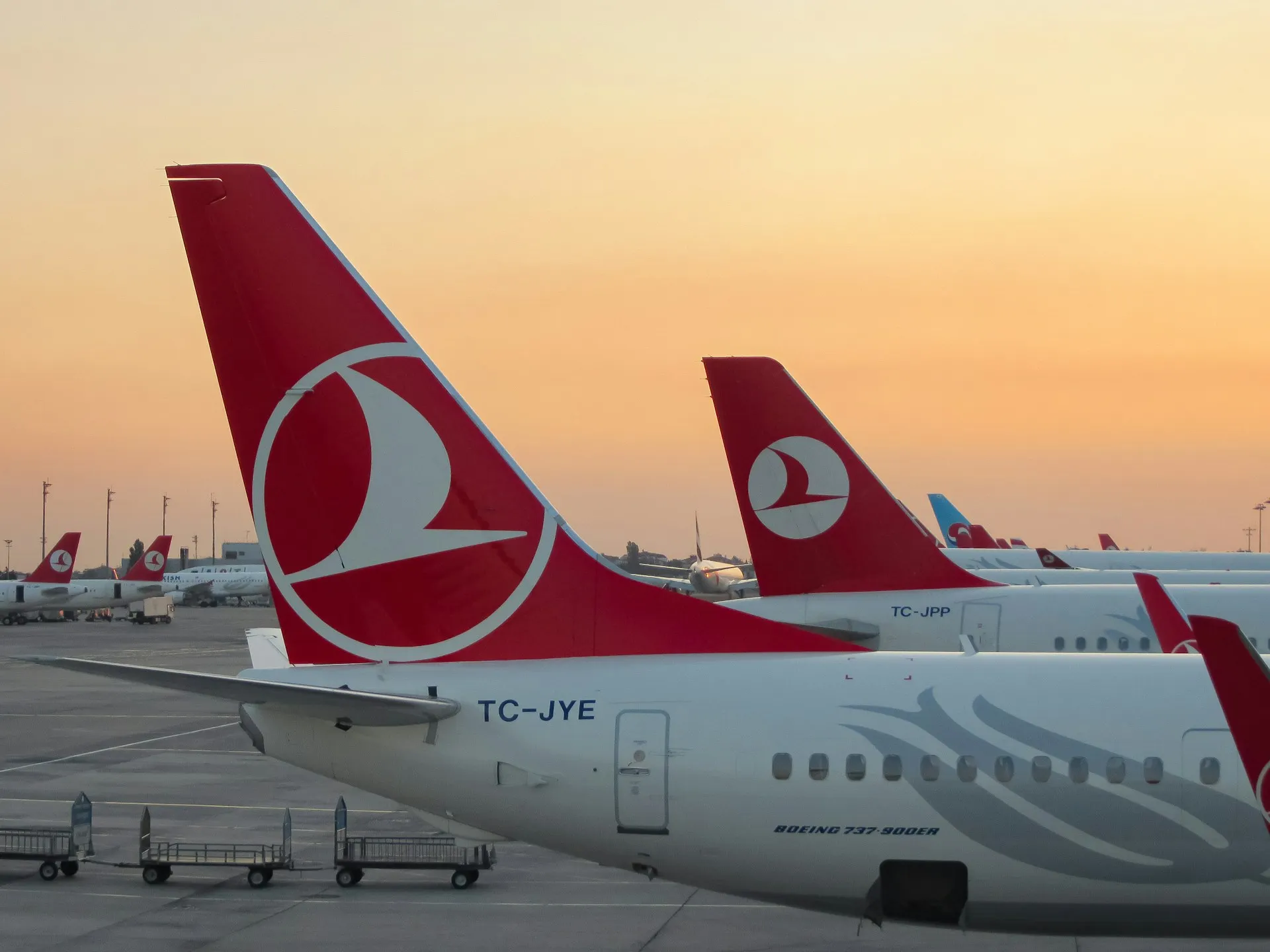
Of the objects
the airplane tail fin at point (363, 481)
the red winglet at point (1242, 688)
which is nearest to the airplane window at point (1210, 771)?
the red winglet at point (1242, 688)

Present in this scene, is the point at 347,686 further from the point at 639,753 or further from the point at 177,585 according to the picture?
the point at 177,585

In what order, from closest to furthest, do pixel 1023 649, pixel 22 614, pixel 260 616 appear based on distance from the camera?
pixel 1023 649 < pixel 22 614 < pixel 260 616

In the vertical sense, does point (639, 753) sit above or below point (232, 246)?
below

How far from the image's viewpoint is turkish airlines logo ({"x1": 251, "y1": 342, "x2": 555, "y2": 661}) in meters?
14.5

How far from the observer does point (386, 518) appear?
14.6 m

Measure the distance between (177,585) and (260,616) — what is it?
117 ft

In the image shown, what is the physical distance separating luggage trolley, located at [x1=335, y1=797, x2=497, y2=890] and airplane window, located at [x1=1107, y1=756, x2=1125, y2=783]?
1188 cm

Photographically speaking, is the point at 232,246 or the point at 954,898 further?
the point at 232,246

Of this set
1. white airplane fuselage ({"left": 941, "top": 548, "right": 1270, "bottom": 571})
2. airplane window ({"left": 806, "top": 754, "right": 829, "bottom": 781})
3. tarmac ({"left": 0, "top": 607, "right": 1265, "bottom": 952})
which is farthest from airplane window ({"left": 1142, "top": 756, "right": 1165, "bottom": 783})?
white airplane fuselage ({"left": 941, "top": 548, "right": 1270, "bottom": 571})

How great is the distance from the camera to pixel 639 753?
13664 mm

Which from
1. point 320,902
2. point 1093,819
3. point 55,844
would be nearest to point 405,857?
point 320,902

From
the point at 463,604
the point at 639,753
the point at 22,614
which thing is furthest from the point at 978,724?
the point at 22,614

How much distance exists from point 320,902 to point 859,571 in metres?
11.9

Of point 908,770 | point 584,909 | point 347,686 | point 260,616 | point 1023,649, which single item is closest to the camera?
point 908,770
